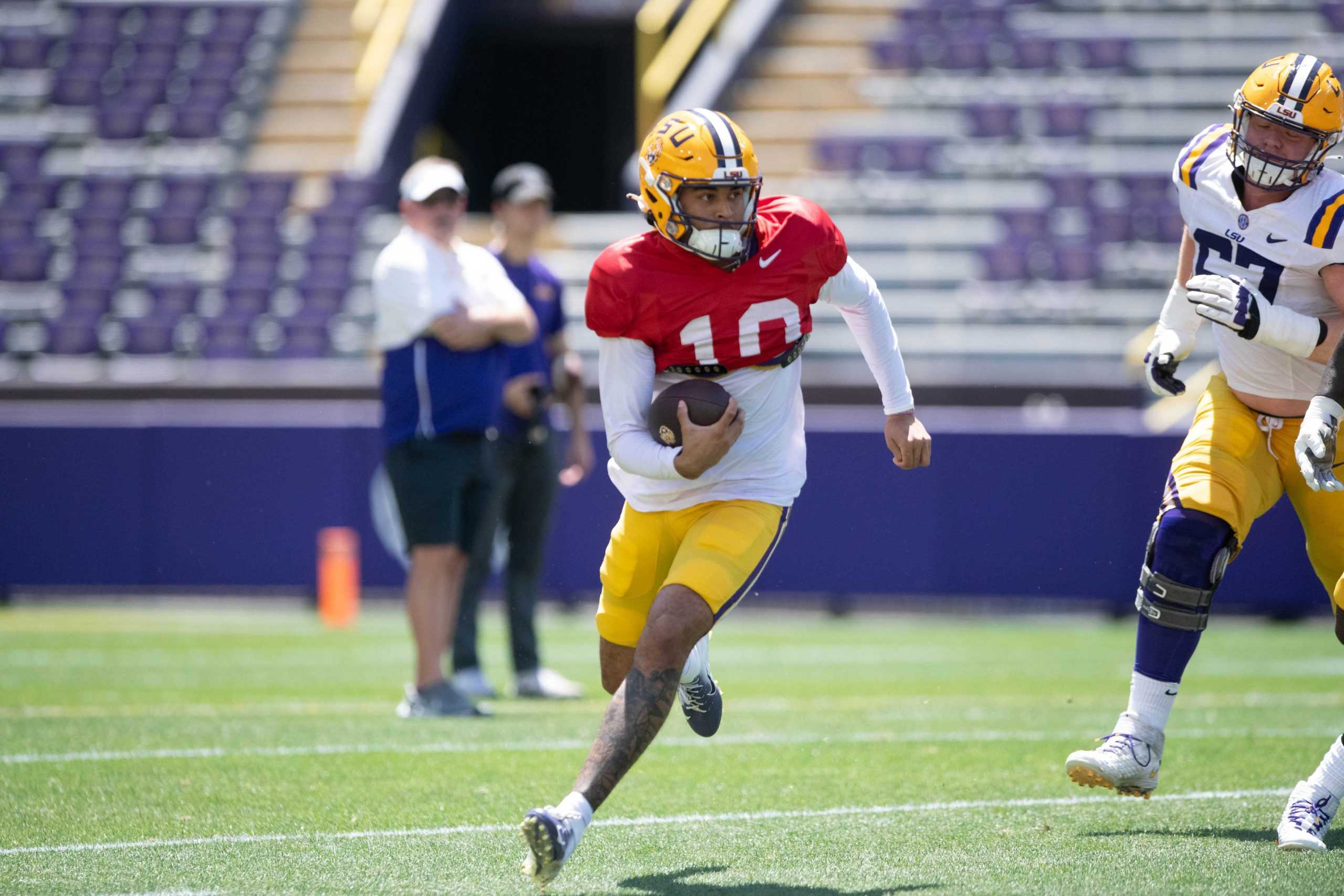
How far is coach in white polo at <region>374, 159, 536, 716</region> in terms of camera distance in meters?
5.97

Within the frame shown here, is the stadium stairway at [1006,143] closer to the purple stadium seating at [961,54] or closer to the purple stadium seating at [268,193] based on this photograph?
the purple stadium seating at [961,54]

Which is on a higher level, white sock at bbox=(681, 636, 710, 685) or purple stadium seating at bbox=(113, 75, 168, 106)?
white sock at bbox=(681, 636, 710, 685)

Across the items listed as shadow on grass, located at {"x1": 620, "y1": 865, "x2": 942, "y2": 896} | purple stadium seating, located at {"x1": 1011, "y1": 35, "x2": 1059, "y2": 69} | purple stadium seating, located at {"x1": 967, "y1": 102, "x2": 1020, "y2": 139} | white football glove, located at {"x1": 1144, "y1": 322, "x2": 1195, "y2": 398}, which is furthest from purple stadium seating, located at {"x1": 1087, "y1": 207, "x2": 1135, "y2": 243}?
shadow on grass, located at {"x1": 620, "y1": 865, "x2": 942, "y2": 896}

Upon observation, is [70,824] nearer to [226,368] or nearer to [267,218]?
[226,368]

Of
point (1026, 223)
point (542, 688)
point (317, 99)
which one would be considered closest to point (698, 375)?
point (542, 688)

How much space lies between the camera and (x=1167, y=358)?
429cm

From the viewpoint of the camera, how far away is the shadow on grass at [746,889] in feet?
10.9

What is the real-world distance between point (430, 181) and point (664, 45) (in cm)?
1212

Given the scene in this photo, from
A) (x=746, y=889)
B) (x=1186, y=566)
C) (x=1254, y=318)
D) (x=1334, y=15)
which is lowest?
(x=1334, y=15)

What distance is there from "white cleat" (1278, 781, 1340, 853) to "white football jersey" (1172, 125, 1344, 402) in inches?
37.5

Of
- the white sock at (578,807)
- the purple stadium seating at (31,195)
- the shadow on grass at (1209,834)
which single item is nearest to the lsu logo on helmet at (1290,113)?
the shadow on grass at (1209,834)

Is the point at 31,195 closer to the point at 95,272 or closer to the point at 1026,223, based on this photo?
the point at 95,272

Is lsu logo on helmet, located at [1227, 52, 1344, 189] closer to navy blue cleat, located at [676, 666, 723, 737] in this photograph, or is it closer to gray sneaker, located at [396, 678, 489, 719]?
navy blue cleat, located at [676, 666, 723, 737]

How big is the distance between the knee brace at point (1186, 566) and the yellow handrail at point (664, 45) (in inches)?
502
